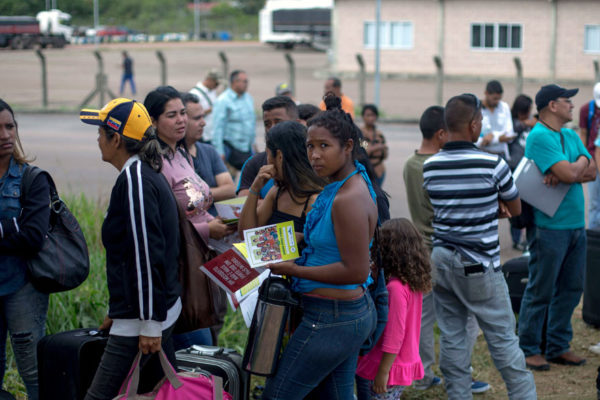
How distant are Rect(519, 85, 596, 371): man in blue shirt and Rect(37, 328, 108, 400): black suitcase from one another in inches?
130

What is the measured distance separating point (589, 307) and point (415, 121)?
1525 centimetres

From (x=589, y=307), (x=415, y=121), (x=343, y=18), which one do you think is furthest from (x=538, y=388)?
(x=343, y=18)

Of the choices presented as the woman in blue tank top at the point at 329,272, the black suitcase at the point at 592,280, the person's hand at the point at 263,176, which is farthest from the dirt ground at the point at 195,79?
the woman in blue tank top at the point at 329,272

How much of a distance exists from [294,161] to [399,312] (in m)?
1.02

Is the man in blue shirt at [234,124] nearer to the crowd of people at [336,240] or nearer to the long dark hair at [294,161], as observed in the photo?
the crowd of people at [336,240]

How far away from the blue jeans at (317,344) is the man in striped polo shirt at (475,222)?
118cm

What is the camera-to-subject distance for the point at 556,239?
5539mm

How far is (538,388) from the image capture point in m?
5.51

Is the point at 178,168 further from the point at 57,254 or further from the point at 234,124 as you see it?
the point at 234,124

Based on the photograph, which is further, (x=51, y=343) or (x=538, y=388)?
(x=538, y=388)

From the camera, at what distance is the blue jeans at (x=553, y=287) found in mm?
5578

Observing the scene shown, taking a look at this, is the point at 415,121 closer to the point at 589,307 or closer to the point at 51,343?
the point at 589,307

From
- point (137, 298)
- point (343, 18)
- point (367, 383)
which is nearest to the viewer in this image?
point (137, 298)

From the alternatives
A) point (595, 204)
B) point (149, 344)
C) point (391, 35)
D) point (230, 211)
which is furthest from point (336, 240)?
point (391, 35)
